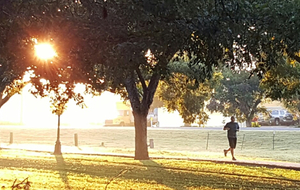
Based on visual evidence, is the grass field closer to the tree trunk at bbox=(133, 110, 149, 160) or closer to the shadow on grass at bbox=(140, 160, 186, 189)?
the tree trunk at bbox=(133, 110, 149, 160)

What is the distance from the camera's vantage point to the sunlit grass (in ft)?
33.7

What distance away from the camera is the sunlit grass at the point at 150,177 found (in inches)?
404

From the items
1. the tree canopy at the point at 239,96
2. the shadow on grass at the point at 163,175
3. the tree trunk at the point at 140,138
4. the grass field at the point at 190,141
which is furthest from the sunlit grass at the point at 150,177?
the tree canopy at the point at 239,96

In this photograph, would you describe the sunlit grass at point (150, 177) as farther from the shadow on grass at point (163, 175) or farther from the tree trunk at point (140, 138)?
the tree trunk at point (140, 138)

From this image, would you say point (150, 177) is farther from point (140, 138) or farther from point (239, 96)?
point (239, 96)

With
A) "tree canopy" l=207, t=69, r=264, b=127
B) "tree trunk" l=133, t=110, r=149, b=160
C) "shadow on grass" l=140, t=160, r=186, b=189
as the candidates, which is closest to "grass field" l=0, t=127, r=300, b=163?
"tree trunk" l=133, t=110, r=149, b=160

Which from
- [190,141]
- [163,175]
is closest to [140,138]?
[163,175]

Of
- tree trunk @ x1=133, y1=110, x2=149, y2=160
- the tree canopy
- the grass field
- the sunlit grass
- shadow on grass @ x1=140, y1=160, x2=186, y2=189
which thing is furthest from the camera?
the tree canopy

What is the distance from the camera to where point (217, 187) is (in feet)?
33.5

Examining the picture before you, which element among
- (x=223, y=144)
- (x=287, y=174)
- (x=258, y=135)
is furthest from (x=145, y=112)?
(x=258, y=135)

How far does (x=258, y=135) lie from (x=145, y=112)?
49.2ft

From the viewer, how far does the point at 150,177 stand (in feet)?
38.7

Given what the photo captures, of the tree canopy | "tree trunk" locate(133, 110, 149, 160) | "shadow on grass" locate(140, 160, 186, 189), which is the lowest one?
"shadow on grass" locate(140, 160, 186, 189)

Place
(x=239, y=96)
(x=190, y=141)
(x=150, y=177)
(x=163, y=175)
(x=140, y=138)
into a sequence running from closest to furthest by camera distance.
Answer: (x=150, y=177)
(x=163, y=175)
(x=140, y=138)
(x=190, y=141)
(x=239, y=96)
